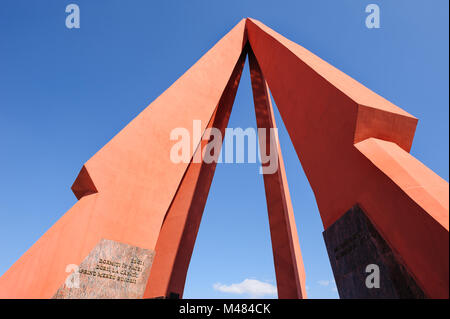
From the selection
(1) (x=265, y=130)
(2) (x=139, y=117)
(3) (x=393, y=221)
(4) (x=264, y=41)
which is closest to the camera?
(3) (x=393, y=221)

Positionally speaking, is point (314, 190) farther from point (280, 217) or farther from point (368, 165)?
point (280, 217)

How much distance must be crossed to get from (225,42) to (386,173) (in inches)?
326

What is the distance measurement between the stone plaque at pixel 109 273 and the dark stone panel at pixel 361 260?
3.56 meters

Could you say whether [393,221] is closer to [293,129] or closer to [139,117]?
[293,129]

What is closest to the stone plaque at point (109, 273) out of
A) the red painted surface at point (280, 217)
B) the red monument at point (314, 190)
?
the red monument at point (314, 190)

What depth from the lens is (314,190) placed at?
4.94 metres

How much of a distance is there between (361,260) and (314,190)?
153 centimetres

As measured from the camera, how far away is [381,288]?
10.7ft

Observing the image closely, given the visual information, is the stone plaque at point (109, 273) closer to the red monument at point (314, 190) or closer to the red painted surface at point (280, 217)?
the red monument at point (314, 190)

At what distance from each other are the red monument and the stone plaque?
0.06 feet

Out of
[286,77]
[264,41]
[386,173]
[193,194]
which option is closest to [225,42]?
[264,41]

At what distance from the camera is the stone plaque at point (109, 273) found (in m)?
4.70

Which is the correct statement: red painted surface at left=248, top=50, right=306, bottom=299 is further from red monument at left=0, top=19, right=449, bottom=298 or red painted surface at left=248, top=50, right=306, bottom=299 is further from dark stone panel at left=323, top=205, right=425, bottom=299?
dark stone panel at left=323, top=205, right=425, bottom=299

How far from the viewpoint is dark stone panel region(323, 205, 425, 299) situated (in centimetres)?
309
